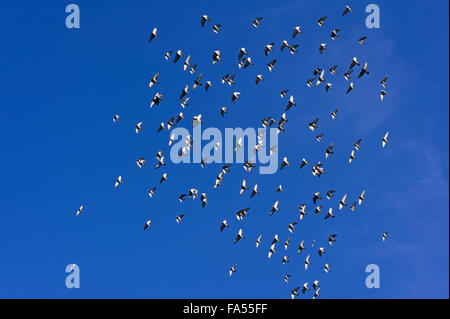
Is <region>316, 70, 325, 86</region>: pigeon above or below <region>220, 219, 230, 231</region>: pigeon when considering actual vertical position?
above

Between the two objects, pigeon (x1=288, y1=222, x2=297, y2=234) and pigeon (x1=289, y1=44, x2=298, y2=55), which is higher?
pigeon (x1=289, y1=44, x2=298, y2=55)

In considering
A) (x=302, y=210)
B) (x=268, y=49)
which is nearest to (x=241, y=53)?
(x=268, y=49)

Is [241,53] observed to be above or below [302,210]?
above

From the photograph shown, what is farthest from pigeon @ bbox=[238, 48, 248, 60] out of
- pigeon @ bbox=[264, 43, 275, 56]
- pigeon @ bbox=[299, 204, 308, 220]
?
pigeon @ bbox=[299, 204, 308, 220]

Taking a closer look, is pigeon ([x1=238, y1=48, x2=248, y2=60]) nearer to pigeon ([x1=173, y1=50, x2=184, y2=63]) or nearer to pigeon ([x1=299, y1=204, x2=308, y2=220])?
pigeon ([x1=173, y1=50, x2=184, y2=63])

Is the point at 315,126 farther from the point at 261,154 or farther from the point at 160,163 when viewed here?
the point at 160,163

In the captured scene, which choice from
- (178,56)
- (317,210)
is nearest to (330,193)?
(317,210)

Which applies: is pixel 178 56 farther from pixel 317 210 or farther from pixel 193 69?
pixel 317 210

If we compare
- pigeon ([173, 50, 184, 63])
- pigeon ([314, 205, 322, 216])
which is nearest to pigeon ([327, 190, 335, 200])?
pigeon ([314, 205, 322, 216])

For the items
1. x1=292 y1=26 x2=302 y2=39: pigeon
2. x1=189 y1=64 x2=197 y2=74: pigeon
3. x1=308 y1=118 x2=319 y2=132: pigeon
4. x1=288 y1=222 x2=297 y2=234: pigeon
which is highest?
x1=292 y1=26 x2=302 y2=39: pigeon

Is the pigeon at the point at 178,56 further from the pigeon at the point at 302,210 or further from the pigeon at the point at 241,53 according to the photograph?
the pigeon at the point at 302,210

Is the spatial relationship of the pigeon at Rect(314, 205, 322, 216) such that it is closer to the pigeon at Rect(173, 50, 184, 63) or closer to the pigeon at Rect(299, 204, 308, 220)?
the pigeon at Rect(299, 204, 308, 220)
